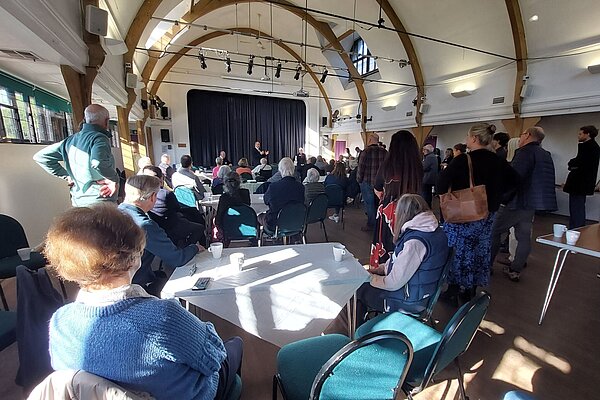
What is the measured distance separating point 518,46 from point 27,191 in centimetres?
936

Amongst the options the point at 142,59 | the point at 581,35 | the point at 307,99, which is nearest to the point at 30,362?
the point at 581,35

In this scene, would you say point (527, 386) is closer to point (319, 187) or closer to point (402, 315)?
point (402, 315)

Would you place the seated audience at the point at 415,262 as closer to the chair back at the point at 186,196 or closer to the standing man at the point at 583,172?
the chair back at the point at 186,196

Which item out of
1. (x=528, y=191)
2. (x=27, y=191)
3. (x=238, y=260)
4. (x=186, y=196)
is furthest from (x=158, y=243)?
(x=528, y=191)

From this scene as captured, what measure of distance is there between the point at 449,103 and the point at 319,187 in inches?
239

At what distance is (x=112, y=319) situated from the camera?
0.75 meters

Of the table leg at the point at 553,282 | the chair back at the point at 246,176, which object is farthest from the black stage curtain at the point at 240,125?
the table leg at the point at 553,282

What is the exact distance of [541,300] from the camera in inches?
107

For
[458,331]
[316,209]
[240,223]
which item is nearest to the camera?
[458,331]

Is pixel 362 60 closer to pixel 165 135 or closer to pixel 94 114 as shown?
pixel 165 135

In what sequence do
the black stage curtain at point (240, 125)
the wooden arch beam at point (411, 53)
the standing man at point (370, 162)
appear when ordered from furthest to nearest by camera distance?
the black stage curtain at point (240, 125) < the wooden arch beam at point (411, 53) < the standing man at point (370, 162)

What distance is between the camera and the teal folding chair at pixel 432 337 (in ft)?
3.49

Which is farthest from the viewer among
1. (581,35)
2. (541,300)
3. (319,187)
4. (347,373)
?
(581,35)

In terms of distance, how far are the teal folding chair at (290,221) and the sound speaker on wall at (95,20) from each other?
313cm
